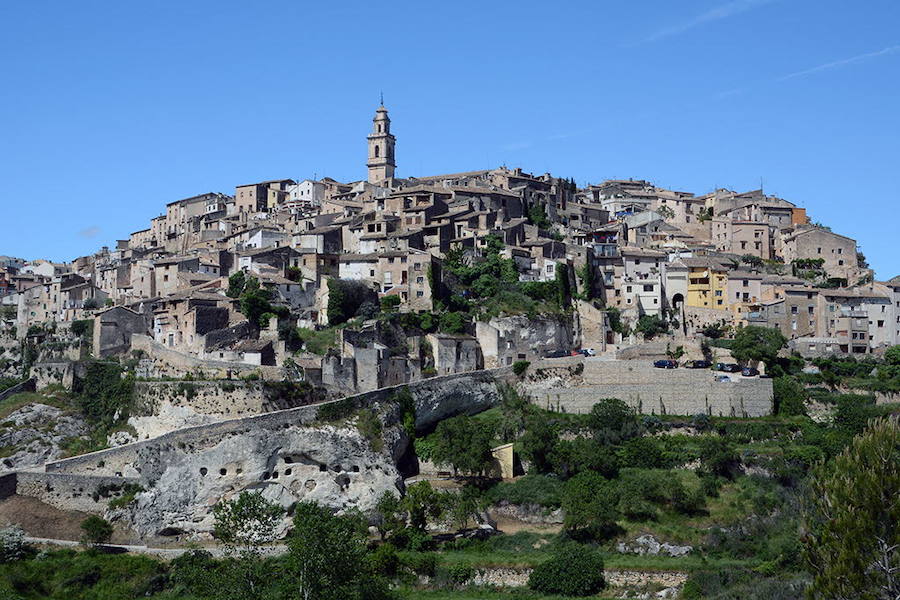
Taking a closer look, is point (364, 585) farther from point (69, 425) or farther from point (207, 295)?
point (207, 295)

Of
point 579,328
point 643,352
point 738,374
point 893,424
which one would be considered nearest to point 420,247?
point 579,328

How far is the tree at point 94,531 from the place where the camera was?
43688 millimetres

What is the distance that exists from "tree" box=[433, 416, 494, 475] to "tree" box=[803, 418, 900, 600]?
2145 cm

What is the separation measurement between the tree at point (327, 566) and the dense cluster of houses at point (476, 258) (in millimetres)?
16257

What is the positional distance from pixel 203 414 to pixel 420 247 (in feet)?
74.4

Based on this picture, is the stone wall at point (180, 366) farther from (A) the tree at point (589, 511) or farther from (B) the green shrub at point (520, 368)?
(A) the tree at point (589, 511)

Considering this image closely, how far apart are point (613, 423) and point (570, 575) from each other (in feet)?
37.5

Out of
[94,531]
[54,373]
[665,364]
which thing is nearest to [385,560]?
[94,531]

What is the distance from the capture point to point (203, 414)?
49344 mm

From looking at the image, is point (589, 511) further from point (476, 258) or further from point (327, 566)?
point (476, 258)

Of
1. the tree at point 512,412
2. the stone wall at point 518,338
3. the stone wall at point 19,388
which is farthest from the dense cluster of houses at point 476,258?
the tree at point 512,412

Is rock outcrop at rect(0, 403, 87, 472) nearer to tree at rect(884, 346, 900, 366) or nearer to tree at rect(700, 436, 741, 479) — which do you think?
tree at rect(700, 436, 741, 479)

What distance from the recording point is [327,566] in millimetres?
37594

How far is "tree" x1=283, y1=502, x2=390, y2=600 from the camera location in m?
37.2
